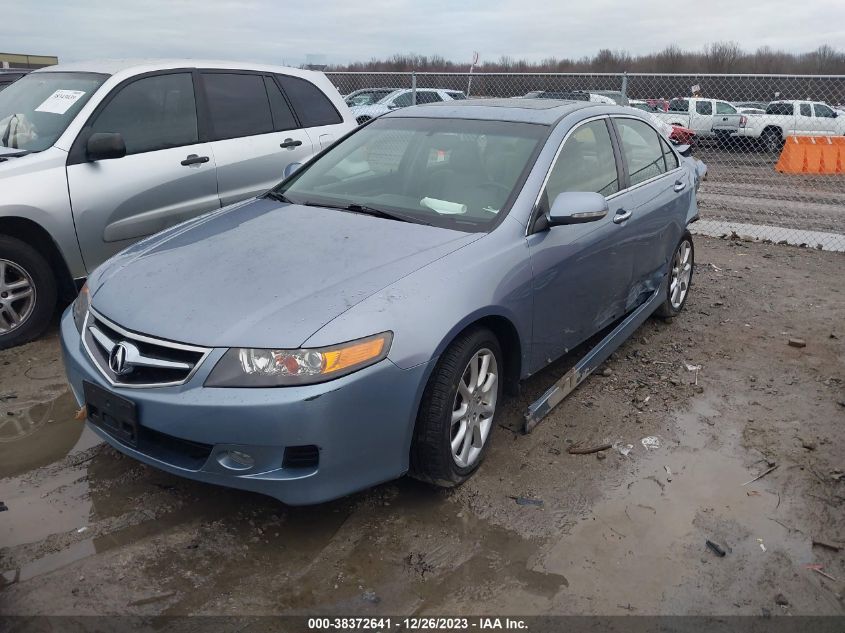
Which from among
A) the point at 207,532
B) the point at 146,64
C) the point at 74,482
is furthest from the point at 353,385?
the point at 146,64

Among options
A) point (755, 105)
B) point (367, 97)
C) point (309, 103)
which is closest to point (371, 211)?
point (309, 103)

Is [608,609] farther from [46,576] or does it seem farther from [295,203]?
[295,203]

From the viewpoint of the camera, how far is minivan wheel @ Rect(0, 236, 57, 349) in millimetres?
4559

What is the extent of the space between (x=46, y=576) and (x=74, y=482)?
0.67 meters

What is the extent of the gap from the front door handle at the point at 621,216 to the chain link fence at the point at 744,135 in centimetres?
534

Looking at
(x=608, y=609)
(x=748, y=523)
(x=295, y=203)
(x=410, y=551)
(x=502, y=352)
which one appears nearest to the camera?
(x=608, y=609)

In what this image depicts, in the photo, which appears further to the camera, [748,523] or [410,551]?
[748,523]

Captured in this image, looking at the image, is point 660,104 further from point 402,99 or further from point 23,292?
point 23,292

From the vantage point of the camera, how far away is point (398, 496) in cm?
320

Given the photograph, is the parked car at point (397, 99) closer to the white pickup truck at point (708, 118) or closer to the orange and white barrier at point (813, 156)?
the white pickup truck at point (708, 118)

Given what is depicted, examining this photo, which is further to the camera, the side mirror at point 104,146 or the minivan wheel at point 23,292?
the side mirror at point 104,146

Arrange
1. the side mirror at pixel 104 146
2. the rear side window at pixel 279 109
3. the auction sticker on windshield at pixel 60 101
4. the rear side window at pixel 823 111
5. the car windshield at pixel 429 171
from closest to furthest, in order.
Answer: the car windshield at pixel 429 171
the side mirror at pixel 104 146
the auction sticker on windshield at pixel 60 101
the rear side window at pixel 279 109
the rear side window at pixel 823 111

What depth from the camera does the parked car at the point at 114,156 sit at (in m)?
4.64

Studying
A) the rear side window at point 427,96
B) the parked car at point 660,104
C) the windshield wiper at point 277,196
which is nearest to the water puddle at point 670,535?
the windshield wiper at point 277,196
